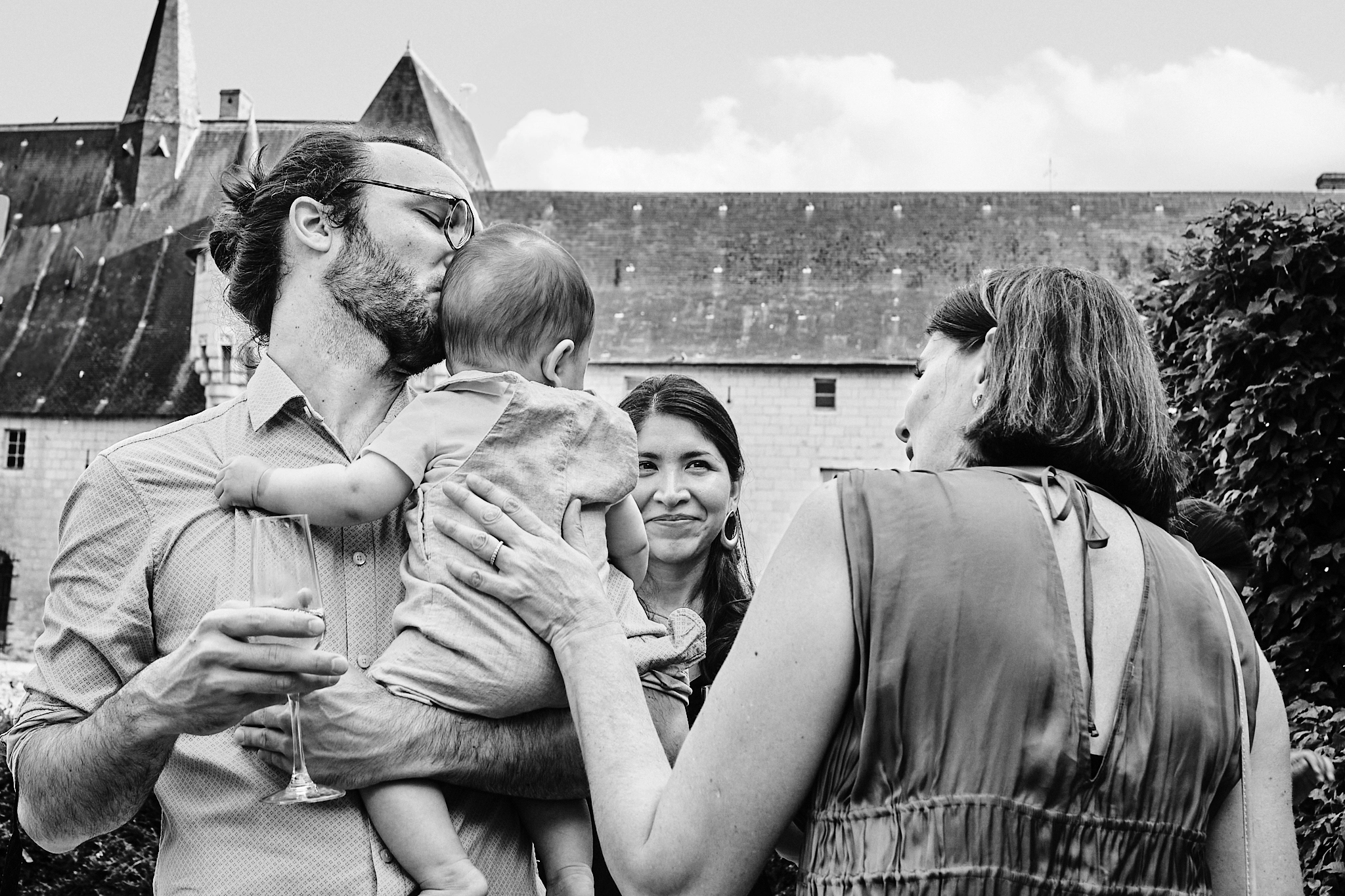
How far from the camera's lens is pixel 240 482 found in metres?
2.50

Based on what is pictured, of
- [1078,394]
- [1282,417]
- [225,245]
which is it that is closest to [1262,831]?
[1078,394]

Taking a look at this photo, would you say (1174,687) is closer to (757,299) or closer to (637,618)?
(637,618)

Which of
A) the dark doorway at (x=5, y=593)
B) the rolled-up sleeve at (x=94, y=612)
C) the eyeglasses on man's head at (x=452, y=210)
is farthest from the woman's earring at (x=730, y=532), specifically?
the dark doorway at (x=5, y=593)

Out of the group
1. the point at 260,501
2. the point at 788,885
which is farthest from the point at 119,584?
the point at 788,885

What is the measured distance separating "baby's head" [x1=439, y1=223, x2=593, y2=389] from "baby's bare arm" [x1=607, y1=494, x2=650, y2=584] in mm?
335

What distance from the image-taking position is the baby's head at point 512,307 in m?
2.74

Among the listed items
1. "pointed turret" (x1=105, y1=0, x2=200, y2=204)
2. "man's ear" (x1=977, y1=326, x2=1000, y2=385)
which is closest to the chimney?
"pointed turret" (x1=105, y1=0, x2=200, y2=204)

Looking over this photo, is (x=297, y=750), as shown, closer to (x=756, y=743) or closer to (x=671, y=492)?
(x=756, y=743)

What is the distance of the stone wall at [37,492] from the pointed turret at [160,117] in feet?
28.1

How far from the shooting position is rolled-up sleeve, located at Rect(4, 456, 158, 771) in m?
2.48

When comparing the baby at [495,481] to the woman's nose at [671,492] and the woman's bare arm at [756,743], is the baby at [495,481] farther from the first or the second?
the woman's nose at [671,492]

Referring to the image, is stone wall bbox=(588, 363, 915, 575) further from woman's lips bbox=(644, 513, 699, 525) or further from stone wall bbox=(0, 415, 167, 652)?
woman's lips bbox=(644, 513, 699, 525)

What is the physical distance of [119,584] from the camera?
2.51m

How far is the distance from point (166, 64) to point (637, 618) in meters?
42.6
